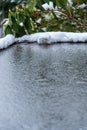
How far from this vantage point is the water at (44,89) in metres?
1.85

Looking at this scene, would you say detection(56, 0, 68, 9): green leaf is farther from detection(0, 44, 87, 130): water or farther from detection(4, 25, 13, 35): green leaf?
detection(0, 44, 87, 130): water

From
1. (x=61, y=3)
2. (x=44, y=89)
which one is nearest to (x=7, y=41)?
(x=61, y=3)

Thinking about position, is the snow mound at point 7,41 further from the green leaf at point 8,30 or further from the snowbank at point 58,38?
the snowbank at point 58,38

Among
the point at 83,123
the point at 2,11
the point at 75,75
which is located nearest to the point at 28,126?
the point at 83,123

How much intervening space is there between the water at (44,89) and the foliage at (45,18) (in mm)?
1022

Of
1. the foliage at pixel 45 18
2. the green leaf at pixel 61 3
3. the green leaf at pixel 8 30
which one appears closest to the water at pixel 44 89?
the green leaf at pixel 8 30

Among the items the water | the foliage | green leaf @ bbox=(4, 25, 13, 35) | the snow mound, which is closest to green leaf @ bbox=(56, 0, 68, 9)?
the foliage

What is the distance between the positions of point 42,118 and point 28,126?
0.41 feet

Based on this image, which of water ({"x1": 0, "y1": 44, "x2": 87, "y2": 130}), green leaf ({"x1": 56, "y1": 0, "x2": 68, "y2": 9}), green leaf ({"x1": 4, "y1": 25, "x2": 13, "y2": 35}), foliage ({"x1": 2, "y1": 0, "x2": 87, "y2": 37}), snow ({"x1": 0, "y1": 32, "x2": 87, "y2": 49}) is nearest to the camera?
water ({"x1": 0, "y1": 44, "x2": 87, "y2": 130})

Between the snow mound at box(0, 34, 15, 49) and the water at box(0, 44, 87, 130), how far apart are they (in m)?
0.27

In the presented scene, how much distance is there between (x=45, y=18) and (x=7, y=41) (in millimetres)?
1777

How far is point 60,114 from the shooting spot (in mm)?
1938

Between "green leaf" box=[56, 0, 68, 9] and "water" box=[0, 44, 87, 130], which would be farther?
"green leaf" box=[56, 0, 68, 9]

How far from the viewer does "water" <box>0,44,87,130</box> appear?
185 centimetres
